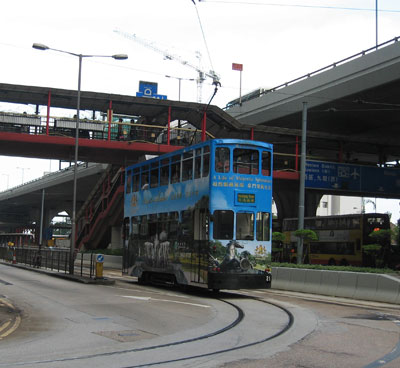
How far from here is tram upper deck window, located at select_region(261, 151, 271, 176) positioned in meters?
16.9

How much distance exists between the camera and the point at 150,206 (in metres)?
20.0

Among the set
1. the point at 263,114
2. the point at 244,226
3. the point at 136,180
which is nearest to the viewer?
the point at 244,226

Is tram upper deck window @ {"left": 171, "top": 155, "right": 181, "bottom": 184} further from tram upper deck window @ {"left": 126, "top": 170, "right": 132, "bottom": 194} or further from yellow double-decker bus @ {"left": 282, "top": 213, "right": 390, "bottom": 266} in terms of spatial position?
yellow double-decker bus @ {"left": 282, "top": 213, "right": 390, "bottom": 266}

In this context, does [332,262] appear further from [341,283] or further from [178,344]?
[178,344]

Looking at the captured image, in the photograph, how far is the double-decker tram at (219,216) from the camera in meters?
16.1

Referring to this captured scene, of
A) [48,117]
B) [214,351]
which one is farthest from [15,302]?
[48,117]

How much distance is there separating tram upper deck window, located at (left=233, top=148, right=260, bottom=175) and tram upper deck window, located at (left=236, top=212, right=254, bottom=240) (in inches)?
51.6

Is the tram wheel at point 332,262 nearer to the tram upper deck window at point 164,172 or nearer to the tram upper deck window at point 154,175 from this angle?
the tram upper deck window at point 154,175

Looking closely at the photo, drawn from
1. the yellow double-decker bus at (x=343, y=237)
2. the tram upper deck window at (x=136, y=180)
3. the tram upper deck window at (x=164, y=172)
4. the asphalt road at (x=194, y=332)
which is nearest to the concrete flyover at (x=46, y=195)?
the yellow double-decker bus at (x=343, y=237)

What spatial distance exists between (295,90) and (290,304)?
990 inches

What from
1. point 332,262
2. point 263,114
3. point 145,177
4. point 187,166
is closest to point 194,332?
point 187,166

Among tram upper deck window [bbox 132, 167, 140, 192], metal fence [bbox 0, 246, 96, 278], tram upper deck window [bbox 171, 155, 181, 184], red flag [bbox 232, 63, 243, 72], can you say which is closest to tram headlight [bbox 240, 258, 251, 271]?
tram upper deck window [bbox 171, 155, 181, 184]

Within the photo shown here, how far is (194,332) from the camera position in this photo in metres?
10.0

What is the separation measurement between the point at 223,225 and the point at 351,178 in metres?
21.1
